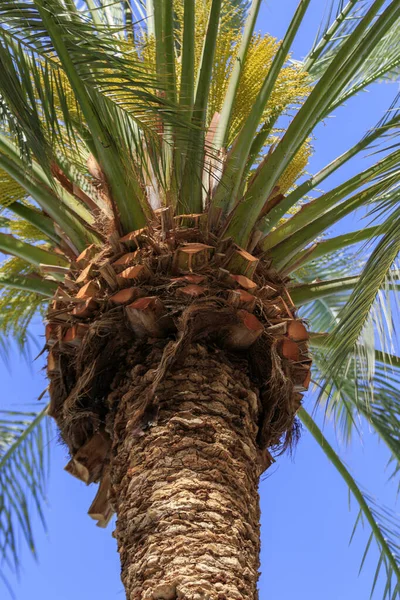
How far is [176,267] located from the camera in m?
3.79

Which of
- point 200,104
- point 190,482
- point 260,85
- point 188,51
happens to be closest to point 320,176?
point 260,85

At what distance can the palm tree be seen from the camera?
320 cm

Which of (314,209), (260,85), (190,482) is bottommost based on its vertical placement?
(190,482)

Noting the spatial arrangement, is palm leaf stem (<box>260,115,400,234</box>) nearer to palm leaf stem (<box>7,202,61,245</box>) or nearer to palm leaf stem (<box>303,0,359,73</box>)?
palm leaf stem (<box>303,0,359,73</box>)

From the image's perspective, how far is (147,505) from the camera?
130 inches

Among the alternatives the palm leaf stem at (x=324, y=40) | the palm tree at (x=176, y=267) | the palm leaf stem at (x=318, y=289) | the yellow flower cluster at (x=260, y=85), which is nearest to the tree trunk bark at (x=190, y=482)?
the palm tree at (x=176, y=267)

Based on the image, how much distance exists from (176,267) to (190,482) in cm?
99

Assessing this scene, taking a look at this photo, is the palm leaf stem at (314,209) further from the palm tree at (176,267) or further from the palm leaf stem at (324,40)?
the palm leaf stem at (324,40)

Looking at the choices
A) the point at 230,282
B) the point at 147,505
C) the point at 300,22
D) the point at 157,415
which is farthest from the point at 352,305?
the point at 300,22

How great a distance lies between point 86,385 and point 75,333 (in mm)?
260

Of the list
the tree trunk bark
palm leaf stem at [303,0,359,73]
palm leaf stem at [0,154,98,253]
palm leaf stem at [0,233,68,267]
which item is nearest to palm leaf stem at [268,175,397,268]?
the tree trunk bark

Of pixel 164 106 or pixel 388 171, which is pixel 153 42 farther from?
pixel 388 171

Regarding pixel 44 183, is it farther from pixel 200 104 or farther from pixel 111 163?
pixel 200 104

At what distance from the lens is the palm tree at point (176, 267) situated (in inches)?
126
